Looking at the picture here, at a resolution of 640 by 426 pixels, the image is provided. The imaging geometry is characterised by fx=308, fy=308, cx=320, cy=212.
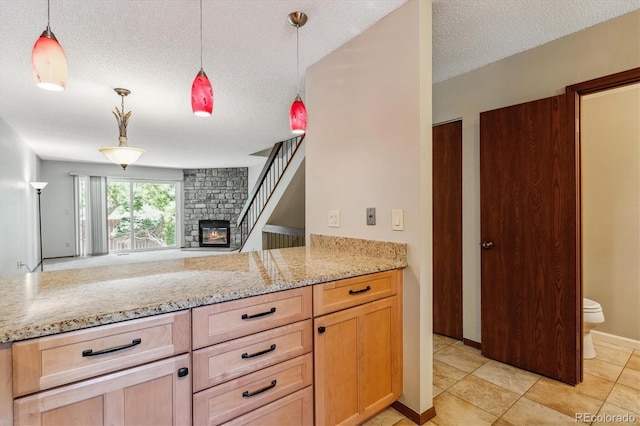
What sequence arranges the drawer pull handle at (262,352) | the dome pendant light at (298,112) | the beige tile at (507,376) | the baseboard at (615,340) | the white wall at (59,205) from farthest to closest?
the white wall at (59,205) → the baseboard at (615,340) → the beige tile at (507,376) → the dome pendant light at (298,112) → the drawer pull handle at (262,352)

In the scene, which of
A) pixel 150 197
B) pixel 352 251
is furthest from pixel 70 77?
pixel 150 197

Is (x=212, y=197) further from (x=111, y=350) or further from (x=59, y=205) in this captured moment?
(x=111, y=350)

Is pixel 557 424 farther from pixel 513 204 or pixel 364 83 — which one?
pixel 364 83

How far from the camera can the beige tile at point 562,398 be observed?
6.02 ft

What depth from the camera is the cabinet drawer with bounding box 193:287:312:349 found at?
1.15 m

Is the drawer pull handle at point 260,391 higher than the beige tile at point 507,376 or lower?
higher

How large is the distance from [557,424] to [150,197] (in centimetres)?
965

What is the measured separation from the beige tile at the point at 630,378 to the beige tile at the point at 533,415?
0.72 meters

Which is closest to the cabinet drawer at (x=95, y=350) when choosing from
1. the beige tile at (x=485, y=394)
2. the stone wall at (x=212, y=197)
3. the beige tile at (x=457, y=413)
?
the beige tile at (x=457, y=413)

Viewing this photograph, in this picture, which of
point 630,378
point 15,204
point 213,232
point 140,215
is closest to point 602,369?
point 630,378

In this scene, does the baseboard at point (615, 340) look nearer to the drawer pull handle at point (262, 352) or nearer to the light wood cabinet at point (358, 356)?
the light wood cabinet at point (358, 356)

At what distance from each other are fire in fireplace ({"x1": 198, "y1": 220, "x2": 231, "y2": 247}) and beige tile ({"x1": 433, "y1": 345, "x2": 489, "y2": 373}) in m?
7.77

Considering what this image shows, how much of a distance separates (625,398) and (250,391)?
2.32 meters

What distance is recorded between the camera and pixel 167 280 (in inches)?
54.4
